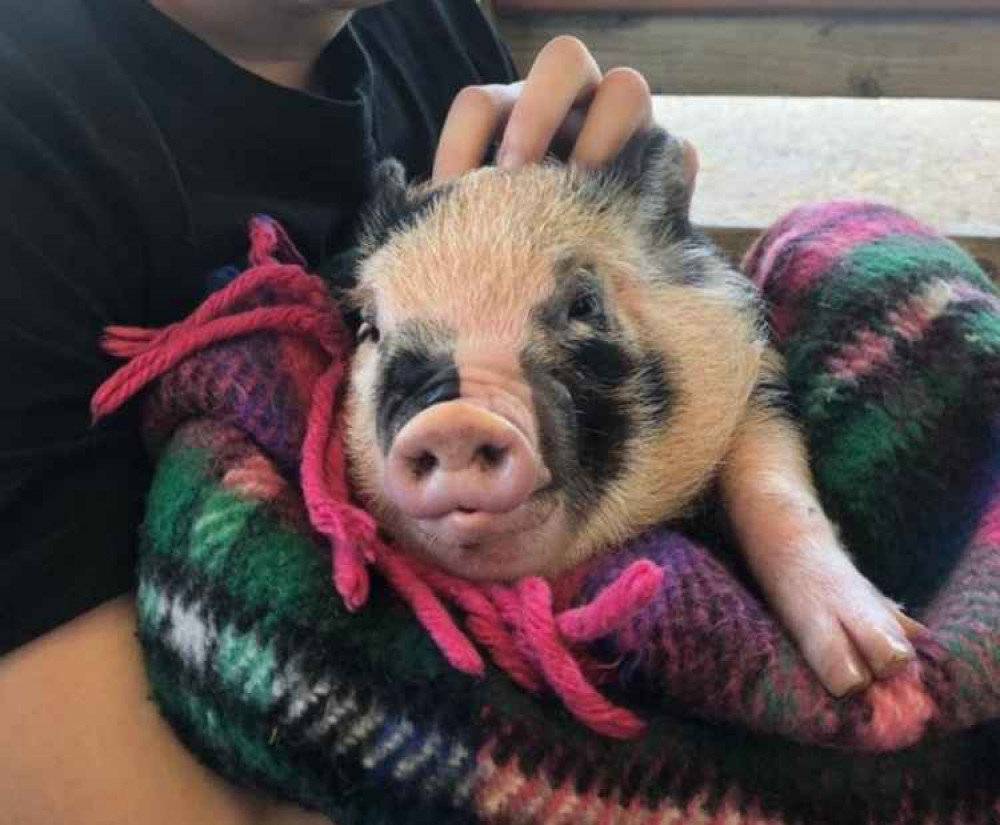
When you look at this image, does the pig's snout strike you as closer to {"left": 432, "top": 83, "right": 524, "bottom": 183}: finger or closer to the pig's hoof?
the pig's hoof

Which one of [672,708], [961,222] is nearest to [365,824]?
[672,708]

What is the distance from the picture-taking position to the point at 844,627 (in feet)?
2.32

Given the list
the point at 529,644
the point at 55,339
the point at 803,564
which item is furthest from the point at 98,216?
the point at 803,564

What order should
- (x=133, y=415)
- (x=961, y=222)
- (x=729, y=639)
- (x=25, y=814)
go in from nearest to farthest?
(x=729, y=639) → (x=25, y=814) → (x=133, y=415) → (x=961, y=222)

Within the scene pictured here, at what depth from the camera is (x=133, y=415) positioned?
911 millimetres

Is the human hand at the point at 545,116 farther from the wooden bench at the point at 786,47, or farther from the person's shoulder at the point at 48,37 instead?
the wooden bench at the point at 786,47

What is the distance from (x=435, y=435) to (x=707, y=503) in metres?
0.32

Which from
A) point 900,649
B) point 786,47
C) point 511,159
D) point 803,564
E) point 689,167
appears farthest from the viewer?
point 786,47

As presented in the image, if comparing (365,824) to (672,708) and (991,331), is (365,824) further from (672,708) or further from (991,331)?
(991,331)

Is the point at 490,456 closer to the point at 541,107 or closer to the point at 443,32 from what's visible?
the point at 541,107

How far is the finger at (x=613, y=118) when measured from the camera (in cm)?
108

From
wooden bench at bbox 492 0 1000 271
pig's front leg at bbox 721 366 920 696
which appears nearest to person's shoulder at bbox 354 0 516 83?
wooden bench at bbox 492 0 1000 271

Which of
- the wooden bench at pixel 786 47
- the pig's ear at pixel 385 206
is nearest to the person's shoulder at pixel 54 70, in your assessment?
the pig's ear at pixel 385 206

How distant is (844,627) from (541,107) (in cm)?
→ 56
